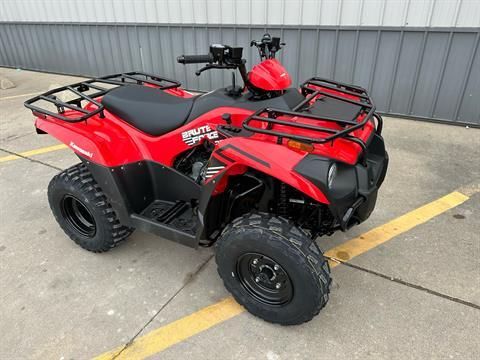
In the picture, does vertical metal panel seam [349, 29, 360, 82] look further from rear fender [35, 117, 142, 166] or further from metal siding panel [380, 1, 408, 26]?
rear fender [35, 117, 142, 166]

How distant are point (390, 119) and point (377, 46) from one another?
106 centimetres

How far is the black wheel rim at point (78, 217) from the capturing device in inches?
114

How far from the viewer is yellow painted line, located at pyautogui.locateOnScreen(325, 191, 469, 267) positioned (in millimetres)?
2879

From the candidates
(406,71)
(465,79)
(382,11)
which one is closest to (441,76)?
(465,79)

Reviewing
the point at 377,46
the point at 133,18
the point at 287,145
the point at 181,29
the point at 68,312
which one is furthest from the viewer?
the point at 133,18

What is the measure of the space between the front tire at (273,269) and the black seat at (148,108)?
0.82 metres

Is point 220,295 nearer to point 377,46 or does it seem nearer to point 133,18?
point 377,46

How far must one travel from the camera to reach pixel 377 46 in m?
5.29

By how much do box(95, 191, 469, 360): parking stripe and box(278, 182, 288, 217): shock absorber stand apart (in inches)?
26.6

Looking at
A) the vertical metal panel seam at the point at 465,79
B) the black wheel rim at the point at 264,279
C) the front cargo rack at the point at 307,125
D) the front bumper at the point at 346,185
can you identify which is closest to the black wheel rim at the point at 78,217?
the black wheel rim at the point at 264,279

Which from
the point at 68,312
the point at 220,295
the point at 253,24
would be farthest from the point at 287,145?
the point at 253,24

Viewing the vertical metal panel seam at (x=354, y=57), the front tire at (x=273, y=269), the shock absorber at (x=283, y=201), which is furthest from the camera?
the vertical metal panel seam at (x=354, y=57)

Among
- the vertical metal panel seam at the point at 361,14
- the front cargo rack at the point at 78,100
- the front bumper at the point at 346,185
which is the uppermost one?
the vertical metal panel seam at the point at 361,14

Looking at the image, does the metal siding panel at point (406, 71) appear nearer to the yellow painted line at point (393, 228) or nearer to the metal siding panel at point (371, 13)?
the metal siding panel at point (371, 13)
